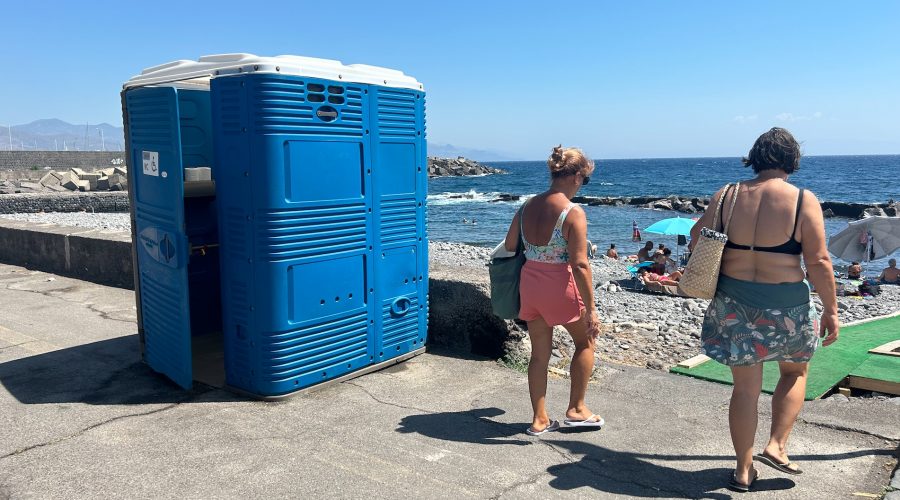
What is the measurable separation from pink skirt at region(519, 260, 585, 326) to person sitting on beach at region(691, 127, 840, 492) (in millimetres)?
773

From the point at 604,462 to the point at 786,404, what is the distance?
977 millimetres

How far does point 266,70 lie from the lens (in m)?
4.08

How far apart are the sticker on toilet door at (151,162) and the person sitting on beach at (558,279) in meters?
2.47

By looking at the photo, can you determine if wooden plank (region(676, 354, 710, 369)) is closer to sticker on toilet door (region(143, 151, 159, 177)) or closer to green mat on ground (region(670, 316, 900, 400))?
green mat on ground (region(670, 316, 900, 400))

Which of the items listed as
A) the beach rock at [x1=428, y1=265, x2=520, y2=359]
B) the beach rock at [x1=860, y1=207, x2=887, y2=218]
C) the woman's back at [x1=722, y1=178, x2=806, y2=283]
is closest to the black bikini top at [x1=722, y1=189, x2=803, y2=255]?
the woman's back at [x1=722, y1=178, x2=806, y2=283]

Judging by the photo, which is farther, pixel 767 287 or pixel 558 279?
pixel 558 279

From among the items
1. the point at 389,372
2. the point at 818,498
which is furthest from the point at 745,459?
the point at 389,372

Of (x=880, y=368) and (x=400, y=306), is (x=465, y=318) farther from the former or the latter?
(x=880, y=368)

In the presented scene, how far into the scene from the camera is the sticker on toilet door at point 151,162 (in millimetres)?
4562

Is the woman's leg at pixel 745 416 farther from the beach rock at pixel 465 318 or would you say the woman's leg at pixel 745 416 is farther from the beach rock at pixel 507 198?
the beach rock at pixel 507 198

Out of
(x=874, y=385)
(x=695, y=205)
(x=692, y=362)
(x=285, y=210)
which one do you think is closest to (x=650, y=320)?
(x=692, y=362)

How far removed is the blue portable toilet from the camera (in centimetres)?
422

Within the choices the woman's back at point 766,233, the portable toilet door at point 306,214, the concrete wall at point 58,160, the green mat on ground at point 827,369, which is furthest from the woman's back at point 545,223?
the concrete wall at point 58,160

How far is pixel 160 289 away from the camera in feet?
15.7
